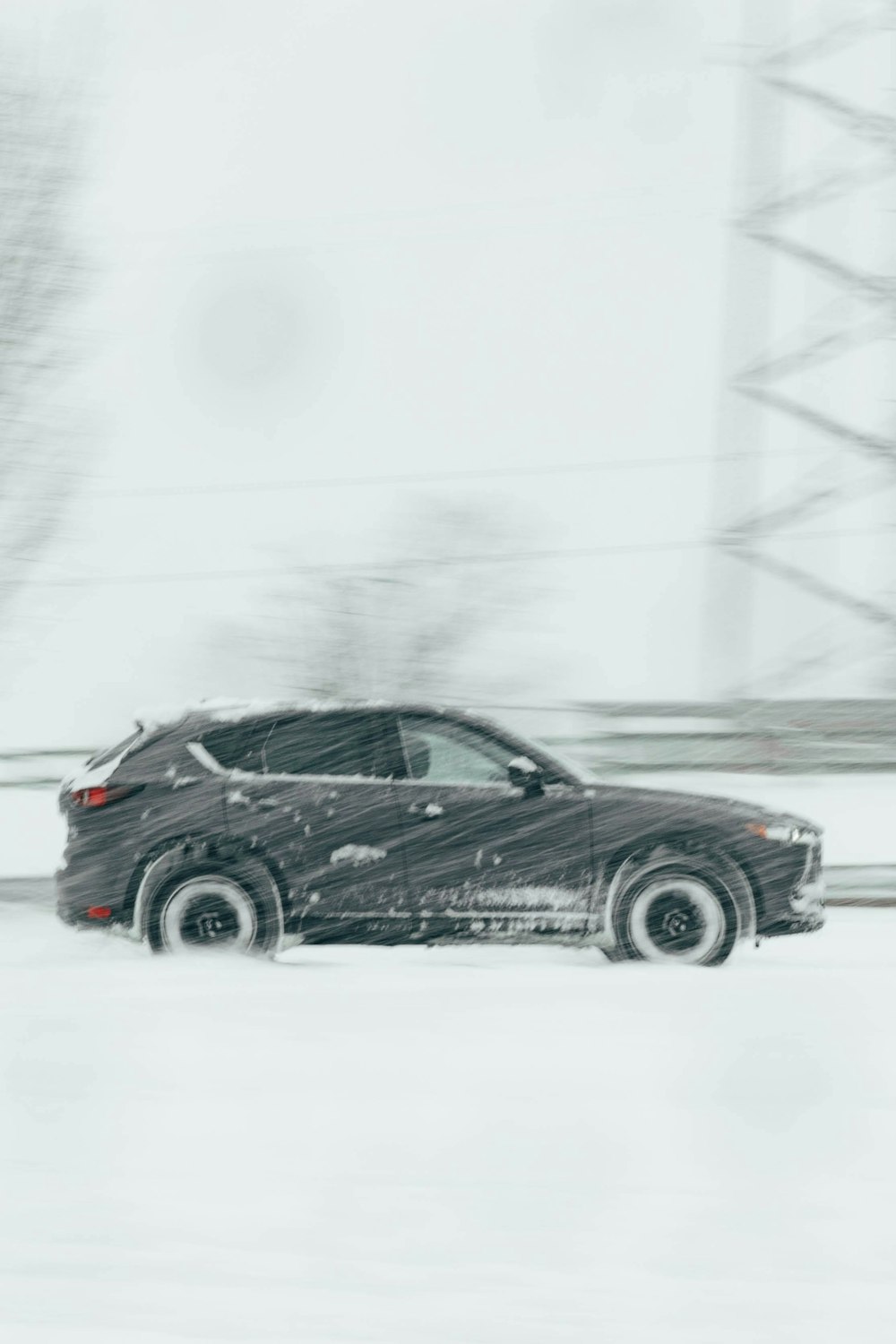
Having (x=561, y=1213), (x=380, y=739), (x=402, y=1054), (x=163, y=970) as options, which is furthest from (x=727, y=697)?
(x=561, y=1213)

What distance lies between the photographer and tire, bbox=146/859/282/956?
26.1ft

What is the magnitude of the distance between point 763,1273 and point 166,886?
4.65m

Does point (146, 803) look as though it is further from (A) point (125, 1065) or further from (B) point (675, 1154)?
(B) point (675, 1154)

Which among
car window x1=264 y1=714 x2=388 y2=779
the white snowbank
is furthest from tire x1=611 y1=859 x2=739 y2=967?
the white snowbank

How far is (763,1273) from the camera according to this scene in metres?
3.84

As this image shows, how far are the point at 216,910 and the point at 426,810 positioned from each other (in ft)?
3.72

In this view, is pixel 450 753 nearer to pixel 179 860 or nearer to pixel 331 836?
pixel 331 836

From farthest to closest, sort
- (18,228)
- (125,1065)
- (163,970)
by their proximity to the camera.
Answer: (18,228) < (163,970) < (125,1065)

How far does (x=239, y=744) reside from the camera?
8273 mm

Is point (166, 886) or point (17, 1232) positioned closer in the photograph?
point (17, 1232)

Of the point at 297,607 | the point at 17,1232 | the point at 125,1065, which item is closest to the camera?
the point at 17,1232

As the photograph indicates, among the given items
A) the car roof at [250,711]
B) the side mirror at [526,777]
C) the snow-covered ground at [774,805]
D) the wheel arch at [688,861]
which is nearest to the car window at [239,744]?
the car roof at [250,711]

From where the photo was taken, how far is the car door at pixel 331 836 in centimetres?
797

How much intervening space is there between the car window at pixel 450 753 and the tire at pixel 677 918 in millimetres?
875
